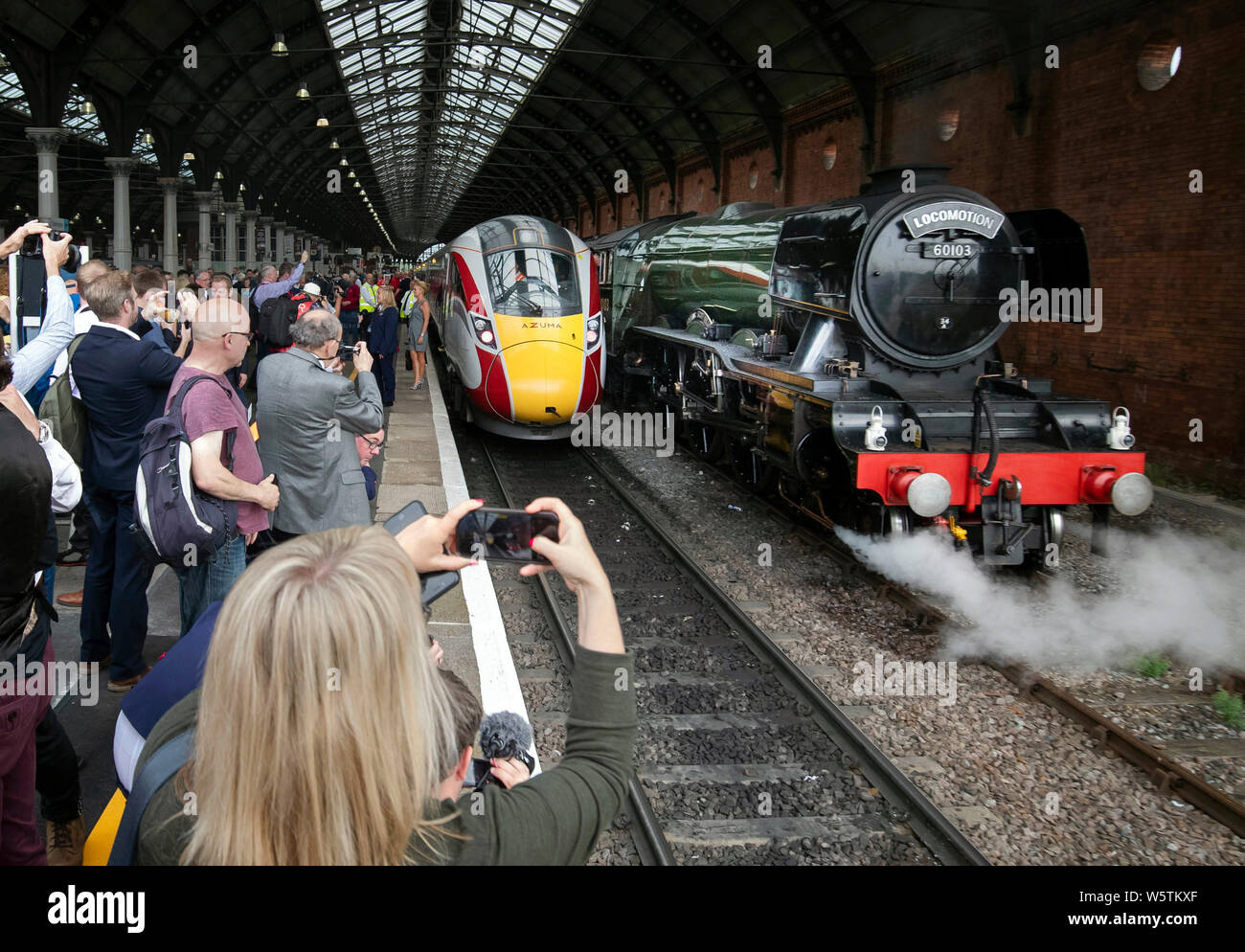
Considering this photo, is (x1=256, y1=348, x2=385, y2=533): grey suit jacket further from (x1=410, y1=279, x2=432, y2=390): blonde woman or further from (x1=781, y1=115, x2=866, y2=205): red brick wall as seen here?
(x1=781, y1=115, x2=866, y2=205): red brick wall

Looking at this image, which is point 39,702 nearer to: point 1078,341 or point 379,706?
point 379,706

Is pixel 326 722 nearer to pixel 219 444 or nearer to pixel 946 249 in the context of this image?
pixel 219 444

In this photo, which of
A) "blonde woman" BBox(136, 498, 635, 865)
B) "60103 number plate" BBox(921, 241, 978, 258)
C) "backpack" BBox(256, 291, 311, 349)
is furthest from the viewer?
"backpack" BBox(256, 291, 311, 349)

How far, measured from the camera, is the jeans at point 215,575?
4047 millimetres

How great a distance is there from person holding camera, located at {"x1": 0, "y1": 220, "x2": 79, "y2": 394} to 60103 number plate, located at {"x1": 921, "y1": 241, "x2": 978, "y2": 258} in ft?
19.3

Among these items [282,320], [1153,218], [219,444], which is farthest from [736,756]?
[1153,218]

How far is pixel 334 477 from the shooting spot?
15.6ft

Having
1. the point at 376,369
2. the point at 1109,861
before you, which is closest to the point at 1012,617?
the point at 1109,861

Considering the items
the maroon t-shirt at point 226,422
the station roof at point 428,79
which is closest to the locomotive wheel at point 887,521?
the maroon t-shirt at point 226,422

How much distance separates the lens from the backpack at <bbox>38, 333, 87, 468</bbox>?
16.4 feet

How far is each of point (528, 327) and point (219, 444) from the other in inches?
297

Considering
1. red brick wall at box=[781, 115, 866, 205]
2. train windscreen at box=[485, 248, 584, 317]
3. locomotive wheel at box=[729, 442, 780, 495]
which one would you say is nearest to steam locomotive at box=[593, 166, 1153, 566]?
locomotive wheel at box=[729, 442, 780, 495]

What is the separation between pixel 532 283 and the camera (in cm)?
1152

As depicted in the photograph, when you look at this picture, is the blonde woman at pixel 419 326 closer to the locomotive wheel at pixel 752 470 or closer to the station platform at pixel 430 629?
the station platform at pixel 430 629
